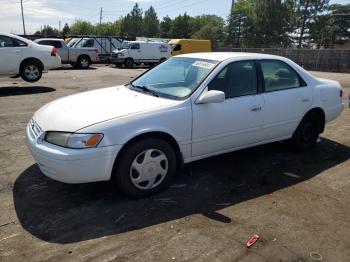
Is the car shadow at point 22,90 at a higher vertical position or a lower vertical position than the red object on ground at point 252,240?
lower

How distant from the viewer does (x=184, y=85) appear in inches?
185

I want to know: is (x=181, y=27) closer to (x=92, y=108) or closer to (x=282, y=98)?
(x=282, y=98)

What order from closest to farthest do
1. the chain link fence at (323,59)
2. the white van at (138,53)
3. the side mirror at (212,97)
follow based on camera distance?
the side mirror at (212,97) < the white van at (138,53) < the chain link fence at (323,59)

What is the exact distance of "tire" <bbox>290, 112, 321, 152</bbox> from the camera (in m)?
5.83

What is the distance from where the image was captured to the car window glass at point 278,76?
17.2 feet

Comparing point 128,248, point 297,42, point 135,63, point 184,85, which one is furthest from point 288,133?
point 297,42

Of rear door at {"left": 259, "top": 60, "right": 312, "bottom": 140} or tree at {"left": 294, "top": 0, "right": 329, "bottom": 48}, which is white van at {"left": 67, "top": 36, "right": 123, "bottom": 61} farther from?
tree at {"left": 294, "top": 0, "right": 329, "bottom": 48}

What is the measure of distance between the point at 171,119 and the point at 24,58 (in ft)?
29.9

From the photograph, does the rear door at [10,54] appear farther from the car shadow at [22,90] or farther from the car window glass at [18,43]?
the car shadow at [22,90]

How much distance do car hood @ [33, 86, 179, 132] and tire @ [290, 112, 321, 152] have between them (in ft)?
7.76

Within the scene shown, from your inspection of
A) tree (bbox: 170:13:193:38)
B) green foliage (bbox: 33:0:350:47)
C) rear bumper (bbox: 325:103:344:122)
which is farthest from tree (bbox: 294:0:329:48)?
rear bumper (bbox: 325:103:344:122)

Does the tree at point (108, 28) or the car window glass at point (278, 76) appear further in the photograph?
the tree at point (108, 28)

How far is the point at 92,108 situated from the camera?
423 cm

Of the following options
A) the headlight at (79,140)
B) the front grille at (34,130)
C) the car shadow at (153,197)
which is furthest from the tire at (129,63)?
the headlight at (79,140)
